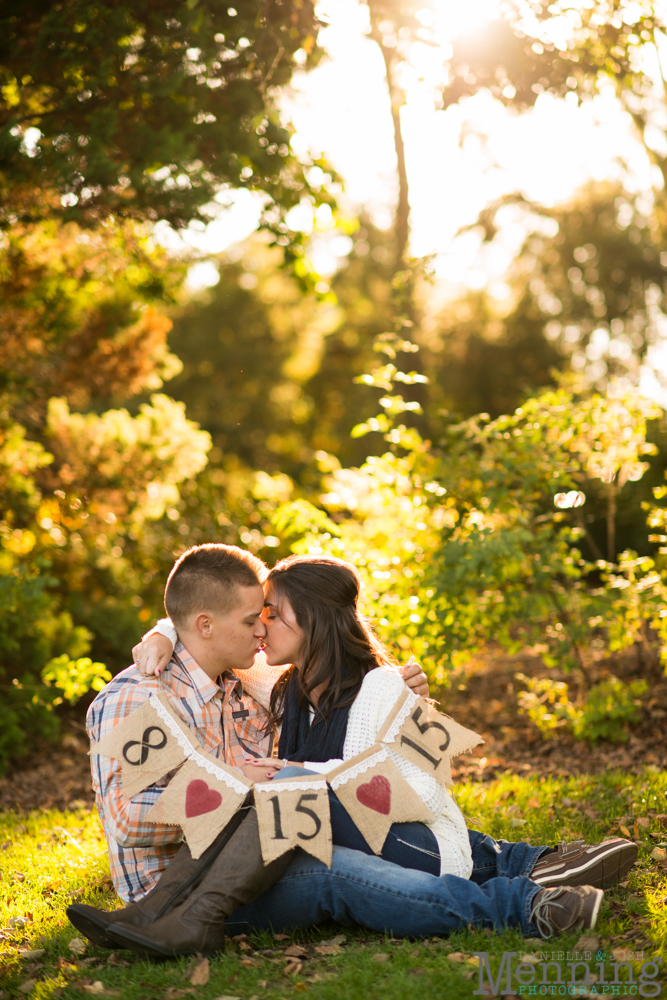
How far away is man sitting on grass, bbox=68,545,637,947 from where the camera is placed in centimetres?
298

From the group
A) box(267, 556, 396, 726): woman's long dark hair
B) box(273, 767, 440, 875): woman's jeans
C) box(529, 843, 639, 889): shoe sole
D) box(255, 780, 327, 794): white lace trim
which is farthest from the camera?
box(267, 556, 396, 726): woman's long dark hair

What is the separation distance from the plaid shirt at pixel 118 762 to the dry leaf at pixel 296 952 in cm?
57

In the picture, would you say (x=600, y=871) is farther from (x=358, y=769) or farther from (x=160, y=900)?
(x=160, y=900)

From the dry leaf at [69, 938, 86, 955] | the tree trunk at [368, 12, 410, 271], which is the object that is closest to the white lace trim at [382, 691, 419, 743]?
the dry leaf at [69, 938, 86, 955]

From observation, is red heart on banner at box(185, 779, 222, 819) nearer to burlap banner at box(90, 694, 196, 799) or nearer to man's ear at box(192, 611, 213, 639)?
burlap banner at box(90, 694, 196, 799)

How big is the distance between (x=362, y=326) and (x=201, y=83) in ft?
53.9

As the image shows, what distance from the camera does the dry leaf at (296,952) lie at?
3.07 metres

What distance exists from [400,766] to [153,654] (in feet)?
3.48

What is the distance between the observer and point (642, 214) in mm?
17016

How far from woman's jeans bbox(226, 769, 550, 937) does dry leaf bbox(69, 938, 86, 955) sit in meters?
0.76

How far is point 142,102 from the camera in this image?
6.26 meters

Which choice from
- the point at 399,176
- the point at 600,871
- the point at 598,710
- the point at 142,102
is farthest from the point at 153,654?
the point at 399,176

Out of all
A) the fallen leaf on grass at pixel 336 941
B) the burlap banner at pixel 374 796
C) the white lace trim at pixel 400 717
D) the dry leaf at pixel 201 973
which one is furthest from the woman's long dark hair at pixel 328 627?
the dry leaf at pixel 201 973

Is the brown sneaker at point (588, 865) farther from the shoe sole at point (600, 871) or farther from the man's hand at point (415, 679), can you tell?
the man's hand at point (415, 679)
